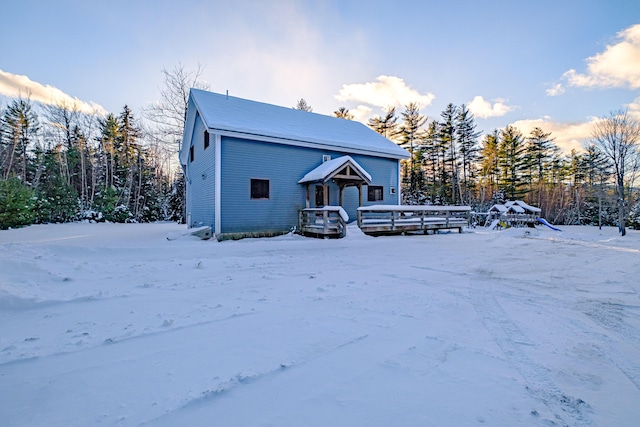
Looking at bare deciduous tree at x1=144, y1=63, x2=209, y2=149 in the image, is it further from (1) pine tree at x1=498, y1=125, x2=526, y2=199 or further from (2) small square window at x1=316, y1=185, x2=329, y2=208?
(1) pine tree at x1=498, y1=125, x2=526, y2=199

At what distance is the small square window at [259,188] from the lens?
1134 cm

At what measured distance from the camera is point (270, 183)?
11.6 m

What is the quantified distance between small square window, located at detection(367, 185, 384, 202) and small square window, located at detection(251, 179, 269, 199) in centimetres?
528

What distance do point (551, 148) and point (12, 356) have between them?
36331 millimetres

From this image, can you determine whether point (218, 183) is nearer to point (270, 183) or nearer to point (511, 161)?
point (270, 183)

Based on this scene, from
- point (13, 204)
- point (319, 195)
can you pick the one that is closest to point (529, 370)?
point (319, 195)

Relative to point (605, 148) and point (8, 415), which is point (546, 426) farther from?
point (605, 148)

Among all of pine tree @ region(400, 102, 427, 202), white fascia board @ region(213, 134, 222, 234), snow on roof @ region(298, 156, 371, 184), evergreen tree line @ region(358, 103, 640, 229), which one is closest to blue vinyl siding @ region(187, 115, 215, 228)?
white fascia board @ region(213, 134, 222, 234)

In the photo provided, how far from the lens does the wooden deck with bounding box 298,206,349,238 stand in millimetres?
10211

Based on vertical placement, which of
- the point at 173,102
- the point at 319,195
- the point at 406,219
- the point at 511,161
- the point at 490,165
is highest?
the point at 173,102

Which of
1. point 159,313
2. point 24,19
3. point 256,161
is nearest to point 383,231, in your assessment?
point 256,161

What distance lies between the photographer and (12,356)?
209 centimetres

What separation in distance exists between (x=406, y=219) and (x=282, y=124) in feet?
21.8

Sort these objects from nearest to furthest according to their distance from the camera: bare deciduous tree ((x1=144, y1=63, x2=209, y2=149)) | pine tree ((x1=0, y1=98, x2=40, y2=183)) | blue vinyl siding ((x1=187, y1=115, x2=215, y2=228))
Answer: blue vinyl siding ((x1=187, y1=115, x2=215, y2=228)), bare deciduous tree ((x1=144, y1=63, x2=209, y2=149)), pine tree ((x1=0, y1=98, x2=40, y2=183))
